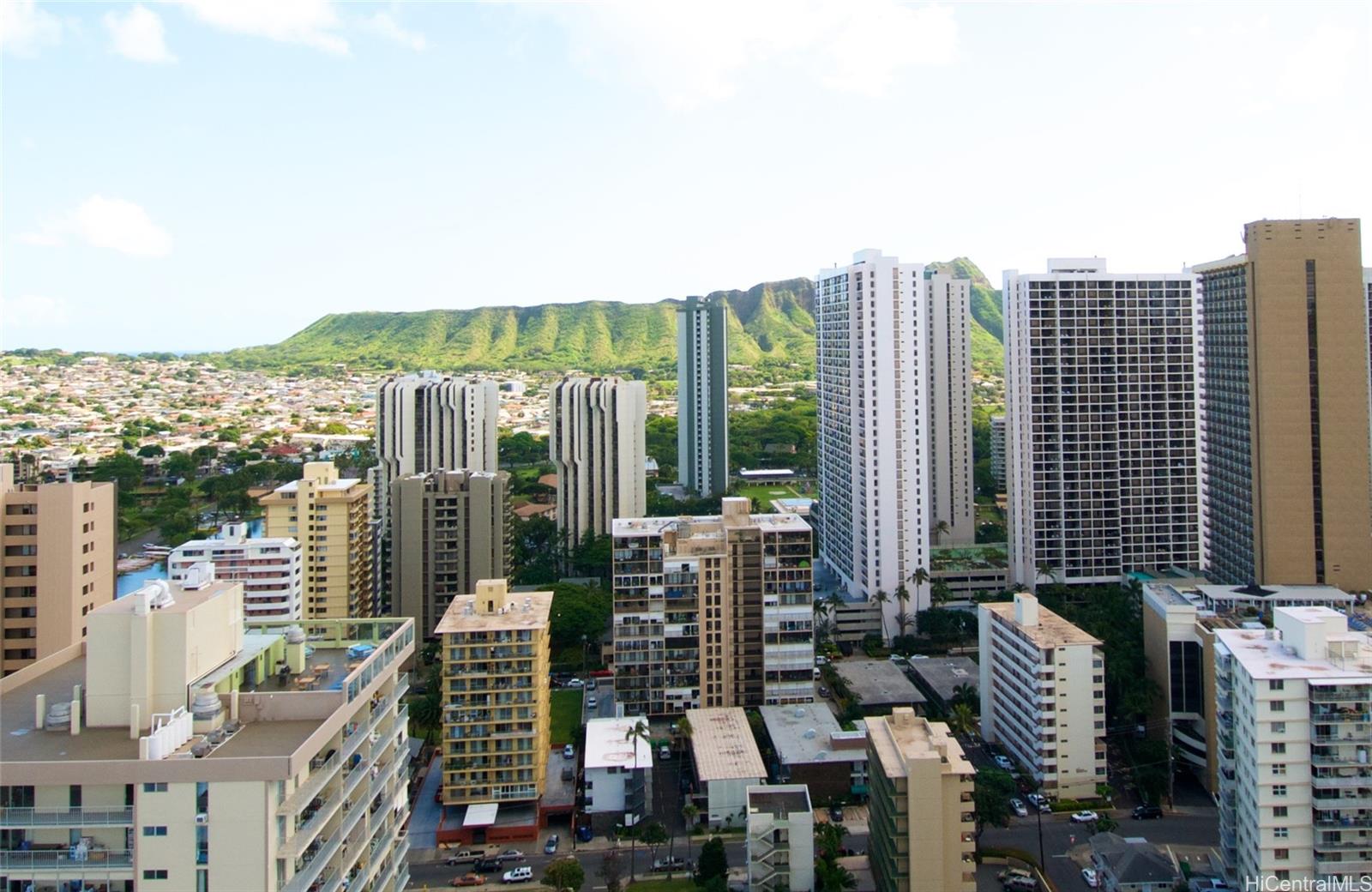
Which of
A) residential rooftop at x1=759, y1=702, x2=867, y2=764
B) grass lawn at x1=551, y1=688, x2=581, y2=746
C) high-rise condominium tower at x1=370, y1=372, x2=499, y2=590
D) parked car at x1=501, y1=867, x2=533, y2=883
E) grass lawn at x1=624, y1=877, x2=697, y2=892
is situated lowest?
grass lawn at x1=624, y1=877, x2=697, y2=892

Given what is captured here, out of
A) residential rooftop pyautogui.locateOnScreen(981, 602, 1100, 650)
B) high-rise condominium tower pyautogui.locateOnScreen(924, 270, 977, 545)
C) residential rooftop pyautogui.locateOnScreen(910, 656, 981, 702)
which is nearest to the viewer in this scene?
residential rooftop pyautogui.locateOnScreen(981, 602, 1100, 650)

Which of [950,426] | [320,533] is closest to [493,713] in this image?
[320,533]

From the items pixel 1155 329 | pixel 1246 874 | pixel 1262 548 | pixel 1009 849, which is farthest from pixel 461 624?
pixel 1155 329

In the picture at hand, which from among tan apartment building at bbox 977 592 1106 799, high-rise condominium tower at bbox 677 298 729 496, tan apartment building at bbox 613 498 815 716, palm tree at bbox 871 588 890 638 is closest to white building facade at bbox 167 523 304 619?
tan apartment building at bbox 613 498 815 716

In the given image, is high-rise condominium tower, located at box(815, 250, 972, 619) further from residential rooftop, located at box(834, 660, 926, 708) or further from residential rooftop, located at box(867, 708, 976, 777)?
residential rooftop, located at box(867, 708, 976, 777)

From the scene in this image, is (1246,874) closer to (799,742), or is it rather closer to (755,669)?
(799,742)

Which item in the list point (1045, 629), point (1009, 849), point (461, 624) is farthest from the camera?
point (1045, 629)

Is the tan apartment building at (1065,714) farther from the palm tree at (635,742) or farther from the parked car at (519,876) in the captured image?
the parked car at (519,876)

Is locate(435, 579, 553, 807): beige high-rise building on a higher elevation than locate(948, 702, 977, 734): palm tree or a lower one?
higher

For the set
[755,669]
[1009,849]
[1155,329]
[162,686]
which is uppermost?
[1155,329]
